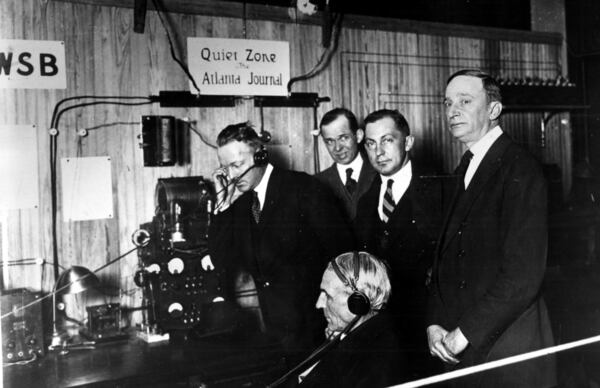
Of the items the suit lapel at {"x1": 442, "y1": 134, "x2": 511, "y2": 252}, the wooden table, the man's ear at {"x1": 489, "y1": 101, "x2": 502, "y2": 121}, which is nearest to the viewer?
the suit lapel at {"x1": 442, "y1": 134, "x2": 511, "y2": 252}

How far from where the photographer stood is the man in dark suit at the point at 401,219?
2939 mm

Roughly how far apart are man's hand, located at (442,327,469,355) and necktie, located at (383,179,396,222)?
0.96 m

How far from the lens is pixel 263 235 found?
3.16 m

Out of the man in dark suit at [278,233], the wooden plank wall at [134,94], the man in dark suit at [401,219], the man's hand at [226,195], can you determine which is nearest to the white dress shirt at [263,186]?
the man in dark suit at [278,233]

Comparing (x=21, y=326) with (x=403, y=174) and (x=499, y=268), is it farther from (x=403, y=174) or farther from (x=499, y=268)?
(x=499, y=268)

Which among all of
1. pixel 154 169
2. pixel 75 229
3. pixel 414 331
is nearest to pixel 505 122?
pixel 414 331

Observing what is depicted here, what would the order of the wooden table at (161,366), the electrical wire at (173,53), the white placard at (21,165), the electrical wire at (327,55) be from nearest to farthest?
the wooden table at (161,366) → the white placard at (21,165) → the electrical wire at (173,53) → the electrical wire at (327,55)

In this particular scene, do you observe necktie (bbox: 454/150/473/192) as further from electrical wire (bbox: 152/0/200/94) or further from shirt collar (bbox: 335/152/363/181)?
electrical wire (bbox: 152/0/200/94)

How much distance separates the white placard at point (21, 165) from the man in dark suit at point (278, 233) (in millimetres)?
1046

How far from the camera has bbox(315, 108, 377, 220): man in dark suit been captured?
3.56m

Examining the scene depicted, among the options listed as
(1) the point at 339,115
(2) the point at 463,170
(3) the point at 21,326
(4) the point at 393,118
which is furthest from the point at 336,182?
(3) the point at 21,326

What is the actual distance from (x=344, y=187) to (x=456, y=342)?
62.4 inches

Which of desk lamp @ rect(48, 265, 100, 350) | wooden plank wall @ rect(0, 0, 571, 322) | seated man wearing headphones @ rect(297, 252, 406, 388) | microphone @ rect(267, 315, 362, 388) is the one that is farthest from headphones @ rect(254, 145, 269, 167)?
microphone @ rect(267, 315, 362, 388)

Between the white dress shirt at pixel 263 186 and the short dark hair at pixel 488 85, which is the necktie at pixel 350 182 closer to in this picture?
the white dress shirt at pixel 263 186
